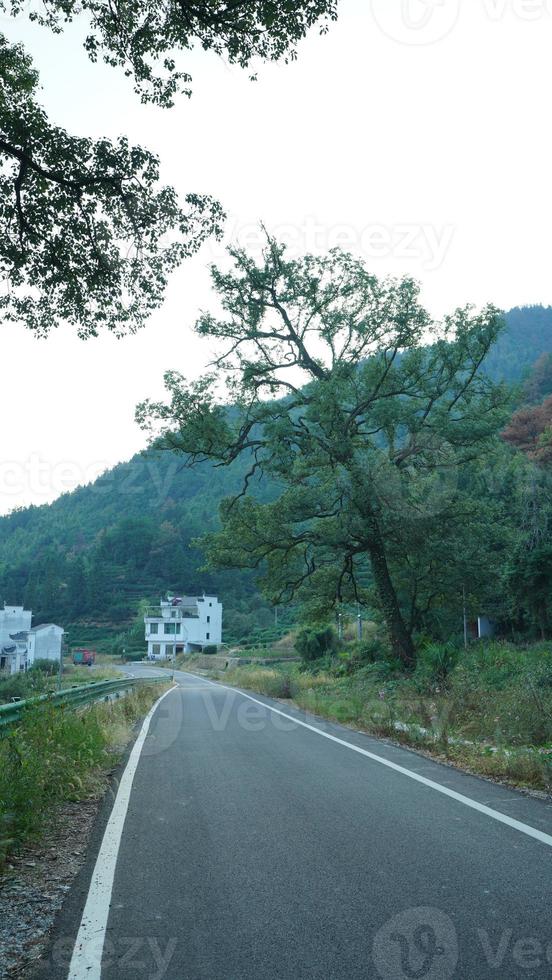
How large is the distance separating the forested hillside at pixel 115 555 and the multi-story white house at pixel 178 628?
5851 mm

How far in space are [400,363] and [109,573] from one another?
109 m

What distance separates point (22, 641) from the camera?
255 feet

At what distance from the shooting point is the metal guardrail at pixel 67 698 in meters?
7.68

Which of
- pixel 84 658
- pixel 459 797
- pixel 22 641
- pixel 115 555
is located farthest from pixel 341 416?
pixel 115 555

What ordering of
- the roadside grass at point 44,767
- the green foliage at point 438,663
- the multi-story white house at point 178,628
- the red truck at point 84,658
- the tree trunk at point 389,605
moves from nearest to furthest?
the roadside grass at point 44,767 < the green foliage at point 438,663 < the tree trunk at point 389,605 < the red truck at point 84,658 < the multi-story white house at point 178,628

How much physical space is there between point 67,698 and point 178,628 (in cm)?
9254

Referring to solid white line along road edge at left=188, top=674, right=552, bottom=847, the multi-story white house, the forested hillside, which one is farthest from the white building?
solid white line along road edge at left=188, top=674, right=552, bottom=847

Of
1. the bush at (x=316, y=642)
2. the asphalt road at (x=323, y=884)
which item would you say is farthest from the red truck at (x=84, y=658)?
the asphalt road at (x=323, y=884)

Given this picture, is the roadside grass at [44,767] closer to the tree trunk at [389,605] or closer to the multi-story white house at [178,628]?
the tree trunk at [389,605]

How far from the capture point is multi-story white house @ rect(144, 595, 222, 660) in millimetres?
100938

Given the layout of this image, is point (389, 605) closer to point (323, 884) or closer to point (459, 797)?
point (459, 797)

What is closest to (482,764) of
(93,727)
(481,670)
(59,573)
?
(93,727)

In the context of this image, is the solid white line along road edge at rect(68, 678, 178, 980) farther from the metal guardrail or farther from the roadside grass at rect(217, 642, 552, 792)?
the roadside grass at rect(217, 642, 552, 792)

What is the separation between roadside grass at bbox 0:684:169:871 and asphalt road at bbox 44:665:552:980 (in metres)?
0.65
